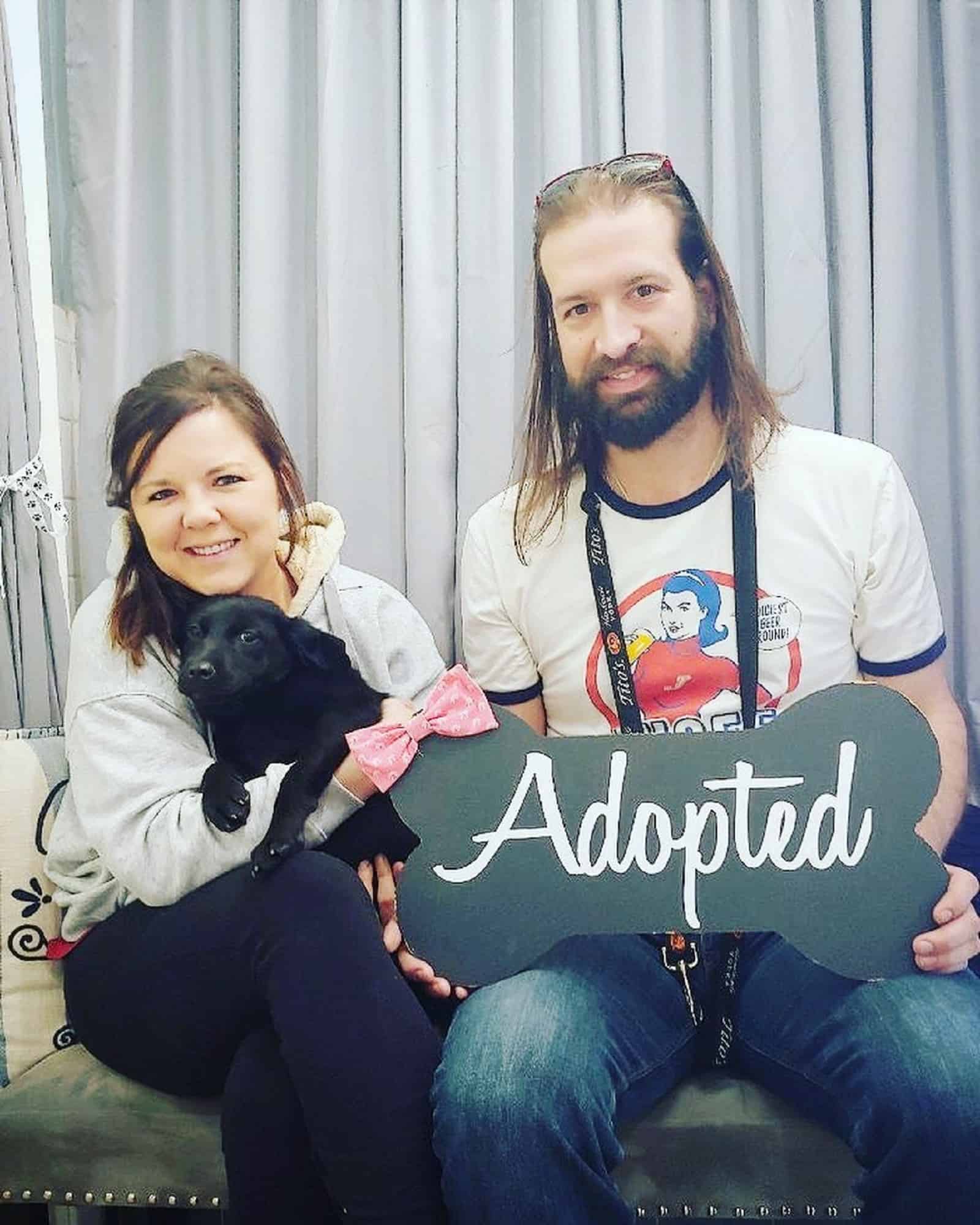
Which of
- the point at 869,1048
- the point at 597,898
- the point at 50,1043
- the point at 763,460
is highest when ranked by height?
the point at 763,460

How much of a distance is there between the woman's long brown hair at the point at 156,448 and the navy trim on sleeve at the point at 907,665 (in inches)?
28.4

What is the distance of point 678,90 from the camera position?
175 centimetres

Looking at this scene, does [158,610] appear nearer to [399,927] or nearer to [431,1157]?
[399,927]

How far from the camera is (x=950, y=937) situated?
3.58 ft

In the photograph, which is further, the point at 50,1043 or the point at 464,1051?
the point at 50,1043

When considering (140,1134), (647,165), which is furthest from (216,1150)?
(647,165)

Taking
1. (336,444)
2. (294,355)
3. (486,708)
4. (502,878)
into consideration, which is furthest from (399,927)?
(294,355)

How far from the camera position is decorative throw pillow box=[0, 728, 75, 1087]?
4.49 ft

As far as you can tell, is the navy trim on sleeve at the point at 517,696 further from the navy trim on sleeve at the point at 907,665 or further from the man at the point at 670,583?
the navy trim on sleeve at the point at 907,665

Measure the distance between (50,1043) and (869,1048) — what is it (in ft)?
3.05

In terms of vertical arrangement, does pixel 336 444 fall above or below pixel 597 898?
above

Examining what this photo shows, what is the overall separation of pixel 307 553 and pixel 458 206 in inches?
26.2

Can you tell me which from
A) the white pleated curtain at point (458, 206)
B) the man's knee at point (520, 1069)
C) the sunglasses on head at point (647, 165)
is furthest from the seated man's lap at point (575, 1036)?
the sunglasses on head at point (647, 165)

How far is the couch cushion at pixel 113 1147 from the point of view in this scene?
47.1 inches
